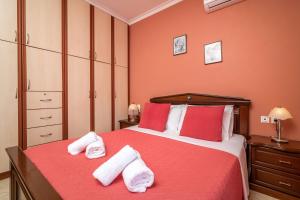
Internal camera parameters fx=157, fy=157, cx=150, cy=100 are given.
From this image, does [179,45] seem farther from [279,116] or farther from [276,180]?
[276,180]

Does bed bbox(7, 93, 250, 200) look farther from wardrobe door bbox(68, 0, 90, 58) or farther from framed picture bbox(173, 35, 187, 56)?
wardrobe door bbox(68, 0, 90, 58)

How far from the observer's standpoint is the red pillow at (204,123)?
188 cm

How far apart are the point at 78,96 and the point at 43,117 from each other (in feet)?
2.07

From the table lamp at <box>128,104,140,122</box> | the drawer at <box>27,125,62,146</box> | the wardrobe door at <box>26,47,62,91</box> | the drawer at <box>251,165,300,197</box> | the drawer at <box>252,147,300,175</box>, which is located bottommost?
the drawer at <box>251,165,300,197</box>

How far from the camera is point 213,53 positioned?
2.47 meters

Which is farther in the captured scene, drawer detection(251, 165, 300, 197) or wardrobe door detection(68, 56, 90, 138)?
wardrobe door detection(68, 56, 90, 138)

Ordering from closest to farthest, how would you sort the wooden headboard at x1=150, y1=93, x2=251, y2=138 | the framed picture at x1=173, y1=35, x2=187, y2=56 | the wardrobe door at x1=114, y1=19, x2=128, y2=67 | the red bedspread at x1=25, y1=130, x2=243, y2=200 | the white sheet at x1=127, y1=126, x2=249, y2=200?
1. the red bedspread at x1=25, y1=130, x2=243, y2=200
2. the white sheet at x1=127, y1=126, x2=249, y2=200
3. the wooden headboard at x1=150, y1=93, x2=251, y2=138
4. the framed picture at x1=173, y1=35, x2=187, y2=56
5. the wardrobe door at x1=114, y1=19, x2=128, y2=67

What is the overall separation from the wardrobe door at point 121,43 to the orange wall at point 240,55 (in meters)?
0.68

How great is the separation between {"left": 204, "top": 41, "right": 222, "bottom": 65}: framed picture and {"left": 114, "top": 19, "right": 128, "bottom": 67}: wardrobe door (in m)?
1.86

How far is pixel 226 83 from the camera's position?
237 centimetres

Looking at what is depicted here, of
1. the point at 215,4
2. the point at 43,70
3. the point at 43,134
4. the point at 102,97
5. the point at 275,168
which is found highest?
the point at 215,4

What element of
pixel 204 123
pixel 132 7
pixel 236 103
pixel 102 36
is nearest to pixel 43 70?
pixel 102 36

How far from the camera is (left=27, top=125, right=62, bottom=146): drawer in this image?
228cm

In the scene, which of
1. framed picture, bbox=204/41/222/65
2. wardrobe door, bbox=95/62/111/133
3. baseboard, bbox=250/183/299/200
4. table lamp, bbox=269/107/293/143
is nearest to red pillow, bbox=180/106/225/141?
table lamp, bbox=269/107/293/143
